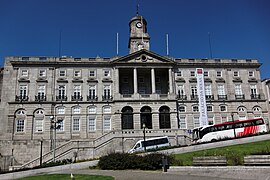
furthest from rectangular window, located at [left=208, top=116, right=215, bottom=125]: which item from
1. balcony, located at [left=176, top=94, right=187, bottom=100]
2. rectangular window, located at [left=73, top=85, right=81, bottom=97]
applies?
rectangular window, located at [left=73, top=85, right=81, bottom=97]

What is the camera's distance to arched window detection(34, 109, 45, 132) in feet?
162

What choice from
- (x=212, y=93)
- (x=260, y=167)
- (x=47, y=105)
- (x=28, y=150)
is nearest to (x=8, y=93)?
(x=47, y=105)

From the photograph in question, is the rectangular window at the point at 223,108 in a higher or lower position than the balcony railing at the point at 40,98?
lower

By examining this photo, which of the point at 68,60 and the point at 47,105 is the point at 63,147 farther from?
the point at 68,60

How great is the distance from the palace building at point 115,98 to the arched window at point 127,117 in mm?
93

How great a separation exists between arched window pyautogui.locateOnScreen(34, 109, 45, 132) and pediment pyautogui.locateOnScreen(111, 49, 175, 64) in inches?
665

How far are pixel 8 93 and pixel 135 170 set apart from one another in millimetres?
36342

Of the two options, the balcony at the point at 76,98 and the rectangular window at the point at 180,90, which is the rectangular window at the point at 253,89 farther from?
the balcony at the point at 76,98

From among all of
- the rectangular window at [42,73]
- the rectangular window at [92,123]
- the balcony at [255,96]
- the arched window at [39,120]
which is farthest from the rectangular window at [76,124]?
the balcony at [255,96]

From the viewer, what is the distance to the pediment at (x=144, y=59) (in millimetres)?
52653

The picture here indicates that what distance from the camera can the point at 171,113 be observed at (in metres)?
50.6

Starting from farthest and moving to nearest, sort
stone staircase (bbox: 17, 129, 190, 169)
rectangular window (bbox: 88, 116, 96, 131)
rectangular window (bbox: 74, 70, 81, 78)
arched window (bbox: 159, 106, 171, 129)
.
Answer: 1. rectangular window (bbox: 74, 70, 81, 78)
2. arched window (bbox: 159, 106, 171, 129)
3. rectangular window (bbox: 88, 116, 96, 131)
4. stone staircase (bbox: 17, 129, 190, 169)

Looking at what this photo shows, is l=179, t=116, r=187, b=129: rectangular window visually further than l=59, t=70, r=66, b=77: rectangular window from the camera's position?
No

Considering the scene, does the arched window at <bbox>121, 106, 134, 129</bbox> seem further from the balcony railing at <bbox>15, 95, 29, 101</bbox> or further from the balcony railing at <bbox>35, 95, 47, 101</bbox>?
the balcony railing at <bbox>15, 95, 29, 101</bbox>
